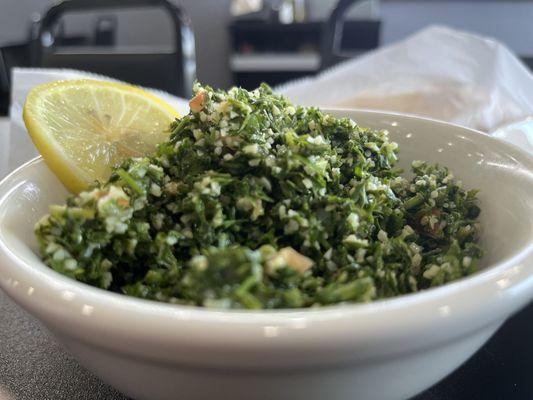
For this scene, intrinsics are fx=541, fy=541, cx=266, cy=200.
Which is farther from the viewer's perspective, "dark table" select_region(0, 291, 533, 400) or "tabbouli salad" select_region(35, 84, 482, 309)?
"dark table" select_region(0, 291, 533, 400)

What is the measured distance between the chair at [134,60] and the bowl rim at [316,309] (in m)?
1.53

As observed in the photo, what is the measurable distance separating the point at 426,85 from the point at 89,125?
3.18 feet

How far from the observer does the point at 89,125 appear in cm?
77

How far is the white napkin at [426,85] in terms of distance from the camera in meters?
1.16

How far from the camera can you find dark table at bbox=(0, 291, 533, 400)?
1.99ft

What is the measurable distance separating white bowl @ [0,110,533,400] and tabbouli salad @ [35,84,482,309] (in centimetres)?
5

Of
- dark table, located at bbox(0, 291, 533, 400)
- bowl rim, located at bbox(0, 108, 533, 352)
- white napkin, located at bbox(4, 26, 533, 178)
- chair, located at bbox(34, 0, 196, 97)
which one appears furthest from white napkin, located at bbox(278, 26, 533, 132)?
bowl rim, located at bbox(0, 108, 533, 352)

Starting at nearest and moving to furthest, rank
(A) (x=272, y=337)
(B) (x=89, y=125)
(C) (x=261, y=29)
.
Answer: (A) (x=272, y=337) < (B) (x=89, y=125) < (C) (x=261, y=29)

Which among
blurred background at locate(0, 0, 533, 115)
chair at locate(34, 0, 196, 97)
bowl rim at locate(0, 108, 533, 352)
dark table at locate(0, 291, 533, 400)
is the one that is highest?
bowl rim at locate(0, 108, 533, 352)

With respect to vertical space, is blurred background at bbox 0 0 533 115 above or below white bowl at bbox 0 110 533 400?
below

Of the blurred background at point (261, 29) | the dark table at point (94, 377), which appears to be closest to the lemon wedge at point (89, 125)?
the dark table at point (94, 377)

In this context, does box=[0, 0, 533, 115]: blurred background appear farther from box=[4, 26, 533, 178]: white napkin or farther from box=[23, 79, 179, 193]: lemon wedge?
box=[23, 79, 179, 193]: lemon wedge

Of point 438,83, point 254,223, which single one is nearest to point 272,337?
point 254,223

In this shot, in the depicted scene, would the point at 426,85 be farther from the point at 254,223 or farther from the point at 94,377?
the point at 94,377
